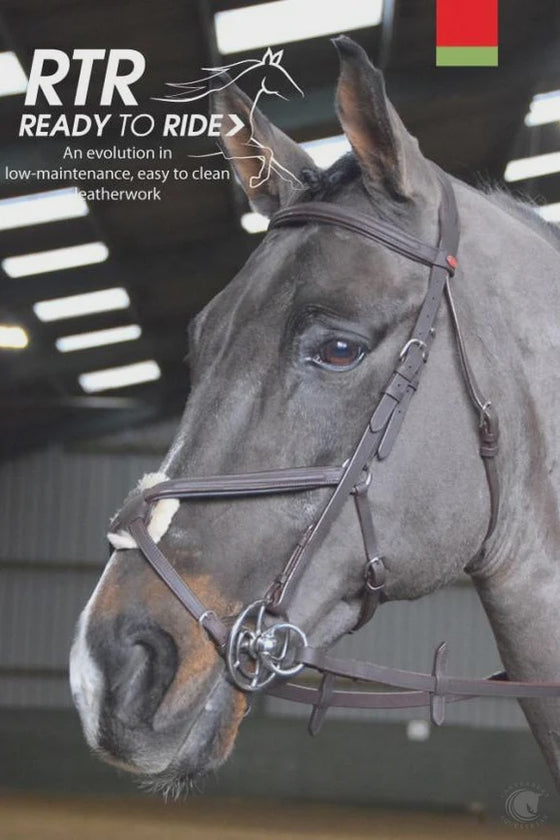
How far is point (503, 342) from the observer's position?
2197mm

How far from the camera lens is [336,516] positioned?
196cm

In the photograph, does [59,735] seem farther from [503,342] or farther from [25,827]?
[503,342]

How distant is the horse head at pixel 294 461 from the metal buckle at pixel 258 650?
0.03 metres

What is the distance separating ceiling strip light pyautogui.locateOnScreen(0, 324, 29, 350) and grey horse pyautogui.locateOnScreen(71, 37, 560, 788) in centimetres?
1149

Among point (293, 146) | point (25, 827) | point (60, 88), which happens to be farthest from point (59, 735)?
point (293, 146)

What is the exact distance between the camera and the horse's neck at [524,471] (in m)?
2.18

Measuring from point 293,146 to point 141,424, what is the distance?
48.9 feet

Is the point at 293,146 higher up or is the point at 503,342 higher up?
the point at 293,146

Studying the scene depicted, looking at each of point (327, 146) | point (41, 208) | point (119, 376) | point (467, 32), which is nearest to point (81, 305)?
point (41, 208)

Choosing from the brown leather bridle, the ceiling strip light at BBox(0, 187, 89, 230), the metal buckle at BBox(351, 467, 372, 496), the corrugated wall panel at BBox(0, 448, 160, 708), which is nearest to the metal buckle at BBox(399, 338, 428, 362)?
the brown leather bridle

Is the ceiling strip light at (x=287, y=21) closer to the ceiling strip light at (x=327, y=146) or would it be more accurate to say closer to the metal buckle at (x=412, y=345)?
the ceiling strip light at (x=327, y=146)

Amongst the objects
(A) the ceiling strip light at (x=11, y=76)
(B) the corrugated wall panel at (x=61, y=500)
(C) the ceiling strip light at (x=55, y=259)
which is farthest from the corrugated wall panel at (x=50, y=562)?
(A) the ceiling strip light at (x=11, y=76)

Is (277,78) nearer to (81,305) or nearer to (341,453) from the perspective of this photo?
(81,305)

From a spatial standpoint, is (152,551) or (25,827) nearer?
(152,551)
